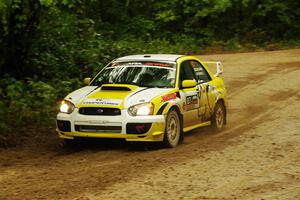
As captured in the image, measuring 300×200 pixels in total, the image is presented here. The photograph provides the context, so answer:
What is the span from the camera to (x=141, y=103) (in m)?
10.8

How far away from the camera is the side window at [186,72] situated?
1230cm

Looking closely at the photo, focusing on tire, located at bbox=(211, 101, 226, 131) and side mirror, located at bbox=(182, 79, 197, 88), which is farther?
tire, located at bbox=(211, 101, 226, 131)

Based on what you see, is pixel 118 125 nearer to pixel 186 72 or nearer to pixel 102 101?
pixel 102 101

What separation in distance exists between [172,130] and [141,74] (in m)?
1.26

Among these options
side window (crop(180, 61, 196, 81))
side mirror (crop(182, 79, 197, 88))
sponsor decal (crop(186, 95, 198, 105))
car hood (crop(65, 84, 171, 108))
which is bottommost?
sponsor decal (crop(186, 95, 198, 105))

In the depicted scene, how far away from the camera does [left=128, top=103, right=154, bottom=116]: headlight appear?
1076cm

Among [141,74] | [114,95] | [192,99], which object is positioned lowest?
[192,99]

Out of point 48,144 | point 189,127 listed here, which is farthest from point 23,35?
point 189,127

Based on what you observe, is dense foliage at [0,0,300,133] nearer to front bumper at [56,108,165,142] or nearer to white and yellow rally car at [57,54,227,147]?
white and yellow rally car at [57,54,227,147]

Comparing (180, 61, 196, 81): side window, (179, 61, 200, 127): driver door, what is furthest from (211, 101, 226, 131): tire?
(180, 61, 196, 81): side window

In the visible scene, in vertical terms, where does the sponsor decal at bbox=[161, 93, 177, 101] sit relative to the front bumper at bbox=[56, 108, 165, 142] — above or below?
above

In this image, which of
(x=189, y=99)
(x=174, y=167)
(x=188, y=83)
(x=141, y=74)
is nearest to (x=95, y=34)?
(x=141, y=74)

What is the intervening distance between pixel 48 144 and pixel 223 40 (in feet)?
66.3

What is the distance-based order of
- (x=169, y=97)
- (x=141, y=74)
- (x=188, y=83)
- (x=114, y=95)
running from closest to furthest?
(x=114, y=95), (x=169, y=97), (x=188, y=83), (x=141, y=74)
